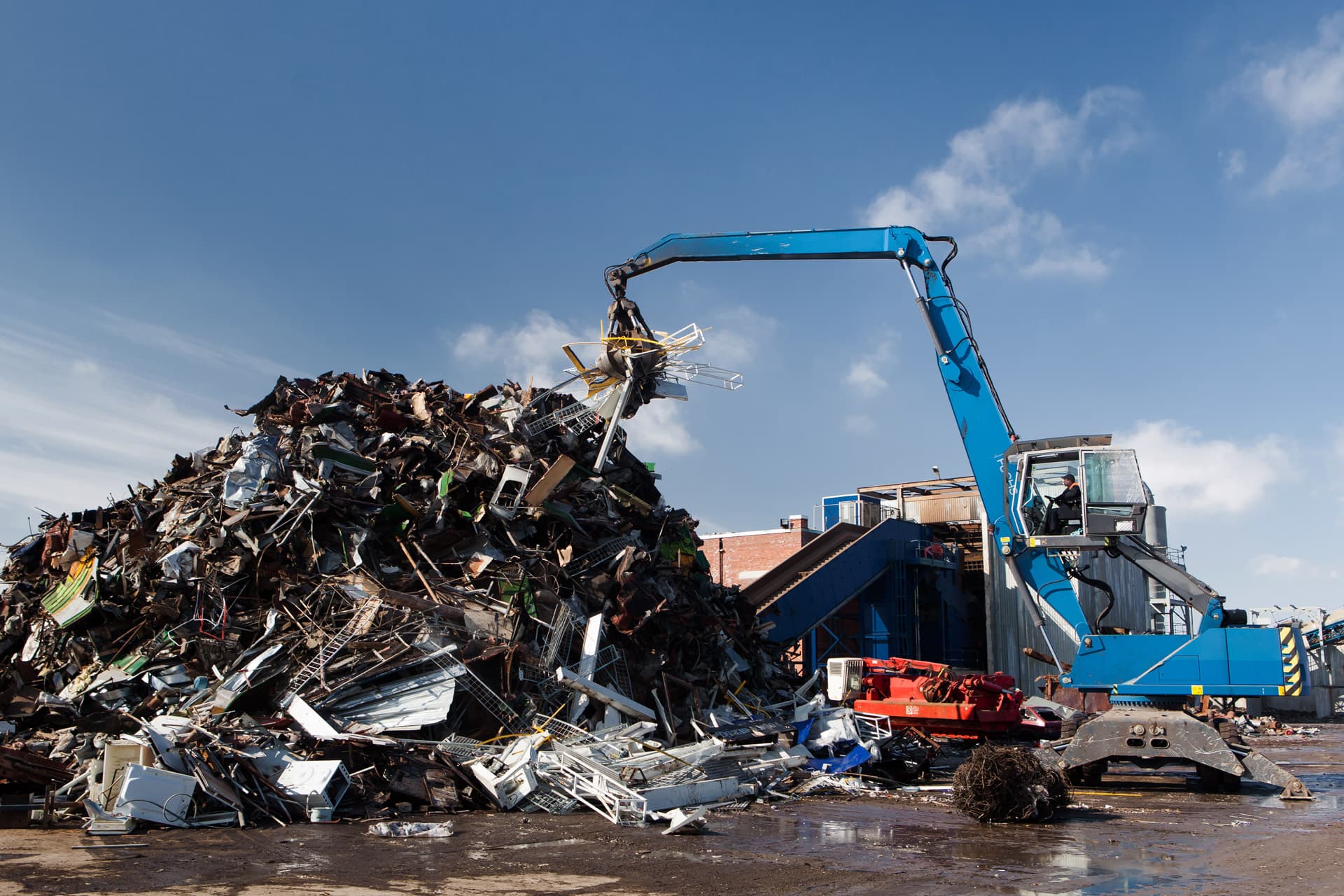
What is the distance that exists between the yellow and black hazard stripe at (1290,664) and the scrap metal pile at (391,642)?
466 centimetres

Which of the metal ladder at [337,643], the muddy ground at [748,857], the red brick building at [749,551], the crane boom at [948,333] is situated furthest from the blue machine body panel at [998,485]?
the red brick building at [749,551]

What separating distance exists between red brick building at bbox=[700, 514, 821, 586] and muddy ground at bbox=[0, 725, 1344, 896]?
62.8ft

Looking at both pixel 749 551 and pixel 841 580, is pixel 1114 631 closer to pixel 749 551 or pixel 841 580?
pixel 841 580

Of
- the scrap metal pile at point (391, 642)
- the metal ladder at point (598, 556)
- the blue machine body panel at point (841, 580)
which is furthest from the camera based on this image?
the blue machine body panel at point (841, 580)

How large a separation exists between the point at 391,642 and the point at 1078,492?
30.6ft

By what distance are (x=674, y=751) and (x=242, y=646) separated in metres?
5.79

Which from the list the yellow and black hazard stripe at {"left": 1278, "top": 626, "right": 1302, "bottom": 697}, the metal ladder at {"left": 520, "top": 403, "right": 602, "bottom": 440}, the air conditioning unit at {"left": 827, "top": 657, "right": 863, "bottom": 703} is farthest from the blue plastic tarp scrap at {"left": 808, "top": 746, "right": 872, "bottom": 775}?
the metal ladder at {"left": 520, "top": 403, "right": 602, "bottom": 440}

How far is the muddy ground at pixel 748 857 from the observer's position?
7.15 m

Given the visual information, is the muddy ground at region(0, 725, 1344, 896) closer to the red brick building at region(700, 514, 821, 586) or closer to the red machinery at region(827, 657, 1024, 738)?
the red machinery at region(827, 657, 1024, 738)

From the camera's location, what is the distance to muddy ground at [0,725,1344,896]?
7.15 metres

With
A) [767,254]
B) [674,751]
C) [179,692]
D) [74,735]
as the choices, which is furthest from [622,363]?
[74,735]

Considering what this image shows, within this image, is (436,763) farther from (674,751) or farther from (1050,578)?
(1050,578)

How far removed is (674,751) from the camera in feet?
40.1

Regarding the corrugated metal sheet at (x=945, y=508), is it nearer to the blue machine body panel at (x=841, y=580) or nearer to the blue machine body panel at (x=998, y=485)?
the blue machine body panel at (x=841, y=580)
